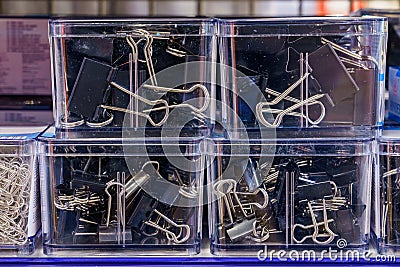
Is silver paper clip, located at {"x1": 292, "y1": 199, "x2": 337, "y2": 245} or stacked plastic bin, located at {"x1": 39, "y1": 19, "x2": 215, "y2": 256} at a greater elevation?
stacked plastic bin, located at {"x1": 39, "y1": 19, "x2": 215, "y2": 256}

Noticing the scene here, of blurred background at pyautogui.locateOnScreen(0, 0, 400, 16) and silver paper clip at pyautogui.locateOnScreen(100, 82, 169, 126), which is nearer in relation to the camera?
silver paper clip at pyautogui.locateOnScreen(100, 82, 169, 126)

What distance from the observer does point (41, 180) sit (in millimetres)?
968

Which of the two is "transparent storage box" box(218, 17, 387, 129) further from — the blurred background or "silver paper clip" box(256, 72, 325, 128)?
the blurred background

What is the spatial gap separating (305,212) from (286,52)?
245 mm

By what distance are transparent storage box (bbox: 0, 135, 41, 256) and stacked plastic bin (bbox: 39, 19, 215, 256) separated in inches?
0.8

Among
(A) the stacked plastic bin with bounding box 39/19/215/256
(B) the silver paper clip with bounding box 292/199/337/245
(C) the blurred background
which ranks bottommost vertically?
(B) the silver paper clip with bounding box 292/199/337/245

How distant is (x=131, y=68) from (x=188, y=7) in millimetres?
1561

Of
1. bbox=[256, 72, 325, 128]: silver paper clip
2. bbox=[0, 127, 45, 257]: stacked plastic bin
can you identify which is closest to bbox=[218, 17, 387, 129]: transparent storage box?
bbox=[256, 72, 325, 128]: silver paper clip

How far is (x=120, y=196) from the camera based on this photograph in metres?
0.96

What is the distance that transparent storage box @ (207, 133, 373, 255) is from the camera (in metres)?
0.94

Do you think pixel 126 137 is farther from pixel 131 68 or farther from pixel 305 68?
pixel 305 68

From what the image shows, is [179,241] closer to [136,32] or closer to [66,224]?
[66,224]

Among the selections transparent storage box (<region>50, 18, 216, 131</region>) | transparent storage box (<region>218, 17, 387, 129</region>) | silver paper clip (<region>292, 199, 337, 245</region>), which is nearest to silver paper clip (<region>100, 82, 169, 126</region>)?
transparent storage box (<region>50, 18, 216, 131</region>)

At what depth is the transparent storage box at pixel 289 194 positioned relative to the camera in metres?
0.94
